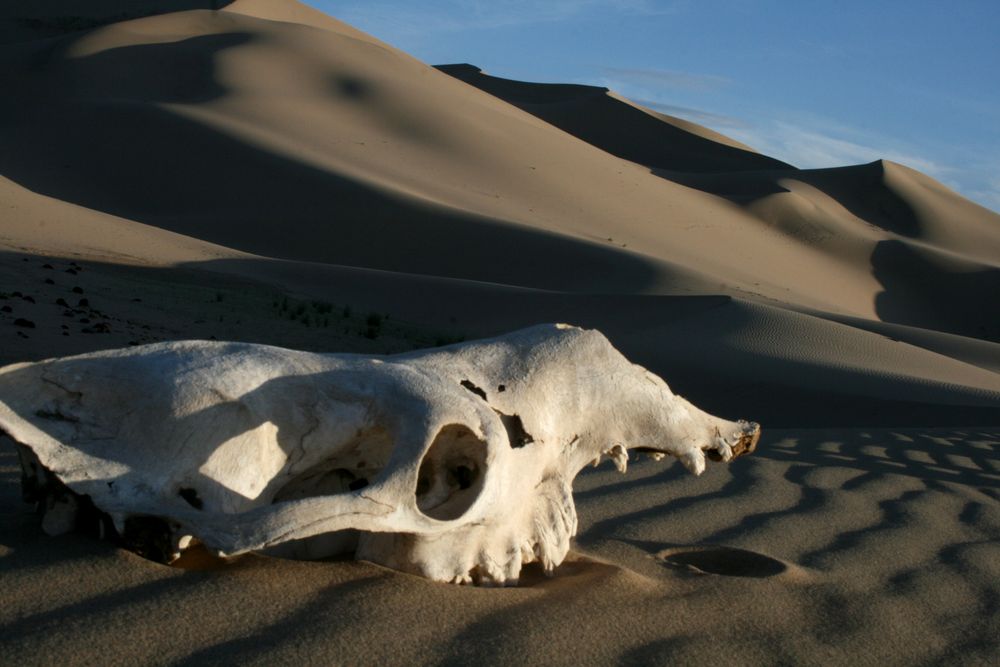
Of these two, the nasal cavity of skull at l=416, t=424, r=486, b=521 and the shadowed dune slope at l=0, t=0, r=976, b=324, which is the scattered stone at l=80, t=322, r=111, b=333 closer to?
the nasal cavity of skull at l=416, t=424, r=486, b=521

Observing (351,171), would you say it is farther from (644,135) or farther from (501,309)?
(644,135)

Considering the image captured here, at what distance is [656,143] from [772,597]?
1996 inches

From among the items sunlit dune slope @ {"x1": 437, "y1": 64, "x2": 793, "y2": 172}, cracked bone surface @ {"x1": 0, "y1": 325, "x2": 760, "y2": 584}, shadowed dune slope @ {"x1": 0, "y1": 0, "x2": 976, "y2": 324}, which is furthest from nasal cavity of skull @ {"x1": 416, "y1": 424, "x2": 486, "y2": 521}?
sunlit dune slope @ {"x1": 437, "y1": 64, "x2": 793, "y2": 172}

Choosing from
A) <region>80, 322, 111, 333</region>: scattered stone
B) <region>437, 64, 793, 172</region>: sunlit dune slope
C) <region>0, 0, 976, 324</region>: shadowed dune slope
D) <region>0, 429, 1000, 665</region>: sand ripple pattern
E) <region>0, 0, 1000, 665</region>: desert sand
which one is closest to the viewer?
<region>0, 429, 1000, 665</region>: sand ripple pattern

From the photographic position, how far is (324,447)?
302 cm

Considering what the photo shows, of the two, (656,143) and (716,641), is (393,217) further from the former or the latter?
(656,143)

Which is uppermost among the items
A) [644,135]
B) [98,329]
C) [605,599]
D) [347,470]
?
[644,135]

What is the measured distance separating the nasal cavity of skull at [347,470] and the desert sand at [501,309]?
0.23 metres

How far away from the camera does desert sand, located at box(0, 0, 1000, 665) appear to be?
9.84 ft

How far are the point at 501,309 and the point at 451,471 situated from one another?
12943 mm

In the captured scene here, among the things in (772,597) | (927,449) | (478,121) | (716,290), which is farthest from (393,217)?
(772,597)

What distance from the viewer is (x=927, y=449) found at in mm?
7820

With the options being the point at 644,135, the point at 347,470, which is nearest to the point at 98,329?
the point at 347,470

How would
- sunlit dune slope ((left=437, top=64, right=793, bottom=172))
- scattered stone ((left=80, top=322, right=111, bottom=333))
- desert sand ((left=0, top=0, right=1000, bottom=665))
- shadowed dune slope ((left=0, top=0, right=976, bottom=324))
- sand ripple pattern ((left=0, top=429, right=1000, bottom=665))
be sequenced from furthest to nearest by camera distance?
sunlit dune slope ((left=437, top=64, right=793, bottom=172))
shadowed dune slope ((left=0, top=0, right=976, bottom=324))
scattered stone ((left=80, top=322, right=111, bottom=333))
desert sand ((left=0, top=0, right=1000, bottom=665))
sand ripple pattern ((left=0, top=429, right=1000, bottom=665))
